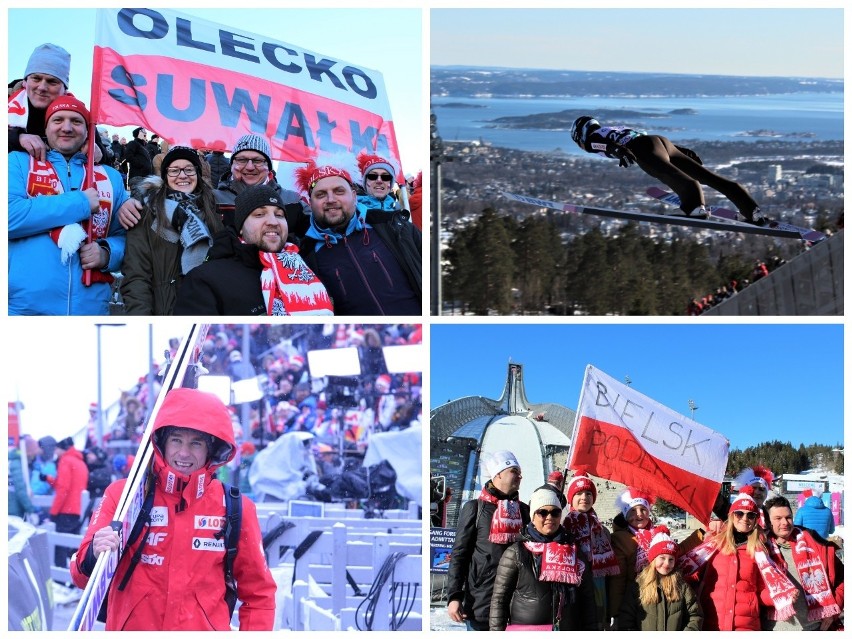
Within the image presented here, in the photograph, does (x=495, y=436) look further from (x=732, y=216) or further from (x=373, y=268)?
(x=732, y=216)

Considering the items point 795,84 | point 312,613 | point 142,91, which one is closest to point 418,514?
point 312,613

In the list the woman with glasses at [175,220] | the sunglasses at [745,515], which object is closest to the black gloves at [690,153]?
the sunglasses at [745,515]

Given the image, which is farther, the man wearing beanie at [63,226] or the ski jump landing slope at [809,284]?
the ski jump landing slope at [809,284]

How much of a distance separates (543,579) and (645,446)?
775mm

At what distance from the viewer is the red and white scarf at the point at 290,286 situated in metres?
4.54

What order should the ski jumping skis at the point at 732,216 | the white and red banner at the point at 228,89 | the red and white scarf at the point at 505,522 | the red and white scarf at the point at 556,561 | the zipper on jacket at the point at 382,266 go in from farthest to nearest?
1. the ski jumping skis at the point at 732,216
2. the zipper on jacket at the point at 382,266
3. the white and red banner at the point at 228,89
4. the red and white scarf at the point at 505,522
5. the red and white scarf at the point at 556,561

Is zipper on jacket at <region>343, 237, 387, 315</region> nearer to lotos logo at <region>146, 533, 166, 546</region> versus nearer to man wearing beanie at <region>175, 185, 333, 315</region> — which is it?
man wearing beanie at <region>175, 185, 333, 315</region>

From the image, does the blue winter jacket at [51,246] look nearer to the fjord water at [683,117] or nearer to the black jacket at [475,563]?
the fjord water at [683,117]

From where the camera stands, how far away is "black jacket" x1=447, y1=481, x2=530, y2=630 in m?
4.46

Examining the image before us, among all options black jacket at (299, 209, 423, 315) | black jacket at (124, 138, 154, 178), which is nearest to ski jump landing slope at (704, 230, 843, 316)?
black jacket at (299, 209, 423, 315)

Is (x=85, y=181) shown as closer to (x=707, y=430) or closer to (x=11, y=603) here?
(x=11, y=603)

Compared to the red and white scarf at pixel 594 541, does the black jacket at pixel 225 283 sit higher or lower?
higher

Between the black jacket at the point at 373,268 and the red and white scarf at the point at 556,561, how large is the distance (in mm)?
1124

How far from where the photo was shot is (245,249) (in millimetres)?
4523
